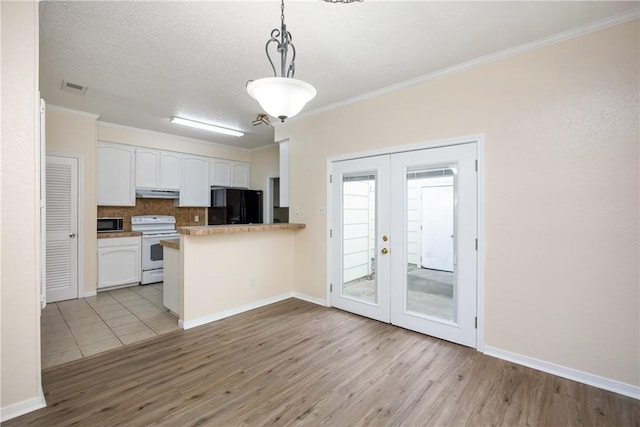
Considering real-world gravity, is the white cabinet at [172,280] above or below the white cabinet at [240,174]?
below

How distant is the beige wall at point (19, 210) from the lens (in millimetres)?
1755


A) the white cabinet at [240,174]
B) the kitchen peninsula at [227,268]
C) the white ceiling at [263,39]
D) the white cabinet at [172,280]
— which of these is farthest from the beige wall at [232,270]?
the white cabinet at [240,174]

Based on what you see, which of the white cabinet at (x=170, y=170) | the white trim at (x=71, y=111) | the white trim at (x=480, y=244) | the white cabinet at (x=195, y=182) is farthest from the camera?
the white cabinet at (x=195, y=182)

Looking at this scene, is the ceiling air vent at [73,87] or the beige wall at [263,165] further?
the beige wall at [263,165]

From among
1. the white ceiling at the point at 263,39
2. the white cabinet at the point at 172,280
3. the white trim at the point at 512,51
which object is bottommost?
the white cabinet at the point at 172,280

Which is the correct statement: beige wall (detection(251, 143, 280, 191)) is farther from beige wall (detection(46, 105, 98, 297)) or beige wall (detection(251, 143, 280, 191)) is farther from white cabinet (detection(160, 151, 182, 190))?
beige wall (detection(46, 105, 98, 297))

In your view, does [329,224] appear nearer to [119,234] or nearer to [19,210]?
[19,210]

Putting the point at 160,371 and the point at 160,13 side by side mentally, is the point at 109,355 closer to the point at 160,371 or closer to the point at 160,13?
the point at 160,371

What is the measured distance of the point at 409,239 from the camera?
3189 mm

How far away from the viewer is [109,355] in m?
2.61

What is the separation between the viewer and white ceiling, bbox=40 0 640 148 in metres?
2.02

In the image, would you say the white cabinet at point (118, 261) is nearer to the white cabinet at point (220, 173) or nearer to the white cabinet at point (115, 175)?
the white cabinet at point (115, 175)

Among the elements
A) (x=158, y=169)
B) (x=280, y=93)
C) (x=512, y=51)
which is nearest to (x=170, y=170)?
(x=158, y=169)

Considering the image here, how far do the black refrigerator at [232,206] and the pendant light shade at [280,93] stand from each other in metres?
4.46
